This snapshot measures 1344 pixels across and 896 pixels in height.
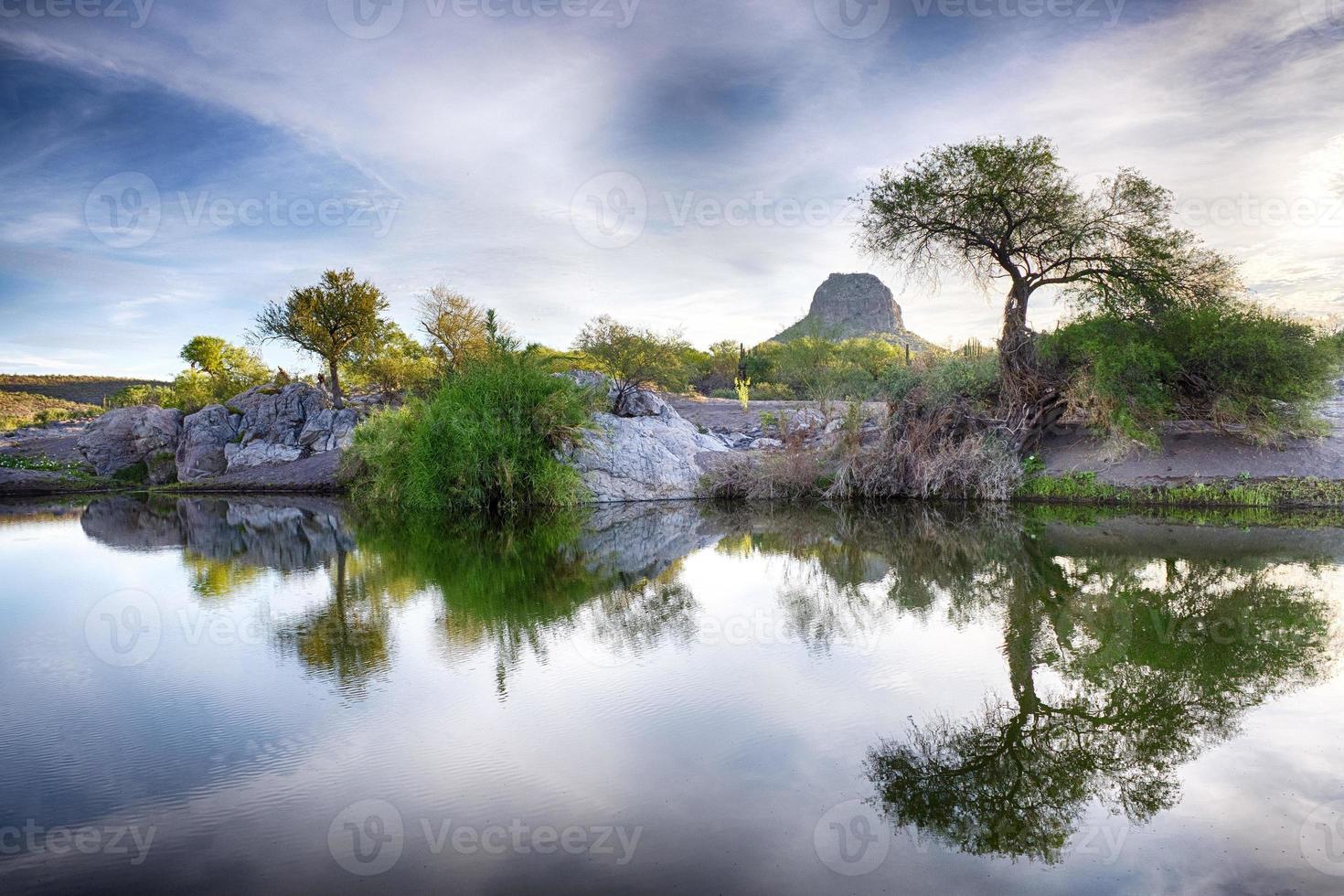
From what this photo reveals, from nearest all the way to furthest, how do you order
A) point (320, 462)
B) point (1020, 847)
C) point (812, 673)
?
point (1020, 847)
point (812, 673)
point (320, 462)

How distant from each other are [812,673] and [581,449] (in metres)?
13.5

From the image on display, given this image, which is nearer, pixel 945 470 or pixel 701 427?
pixel 945 470

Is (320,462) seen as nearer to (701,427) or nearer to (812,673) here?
(701,427)

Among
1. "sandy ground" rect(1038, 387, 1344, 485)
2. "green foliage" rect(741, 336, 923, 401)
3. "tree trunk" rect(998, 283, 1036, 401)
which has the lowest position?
"sandy ground" rect(1038, 387, 1344, 485)

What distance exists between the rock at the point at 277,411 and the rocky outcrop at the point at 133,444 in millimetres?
2461

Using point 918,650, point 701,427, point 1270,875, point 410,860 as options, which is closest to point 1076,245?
point 701,427

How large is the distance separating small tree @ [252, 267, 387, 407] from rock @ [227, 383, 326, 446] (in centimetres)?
136

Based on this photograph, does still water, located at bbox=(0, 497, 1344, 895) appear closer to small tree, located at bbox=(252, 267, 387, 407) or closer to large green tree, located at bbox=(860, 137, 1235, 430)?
large green tree, located at bbox=(860, 137, 1235, 430)

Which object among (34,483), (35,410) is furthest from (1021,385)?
(35,410)

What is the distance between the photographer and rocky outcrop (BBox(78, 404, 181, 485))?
26.5 meters

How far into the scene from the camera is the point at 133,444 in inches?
1054

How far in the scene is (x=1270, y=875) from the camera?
3156mm

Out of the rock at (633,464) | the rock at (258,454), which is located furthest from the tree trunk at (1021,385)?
the rock at (258,454)

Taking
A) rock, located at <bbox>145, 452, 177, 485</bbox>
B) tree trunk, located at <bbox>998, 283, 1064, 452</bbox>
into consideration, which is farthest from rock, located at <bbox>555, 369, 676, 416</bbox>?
rock, located at <bbox>145, 452, 177, 485</bbox>
